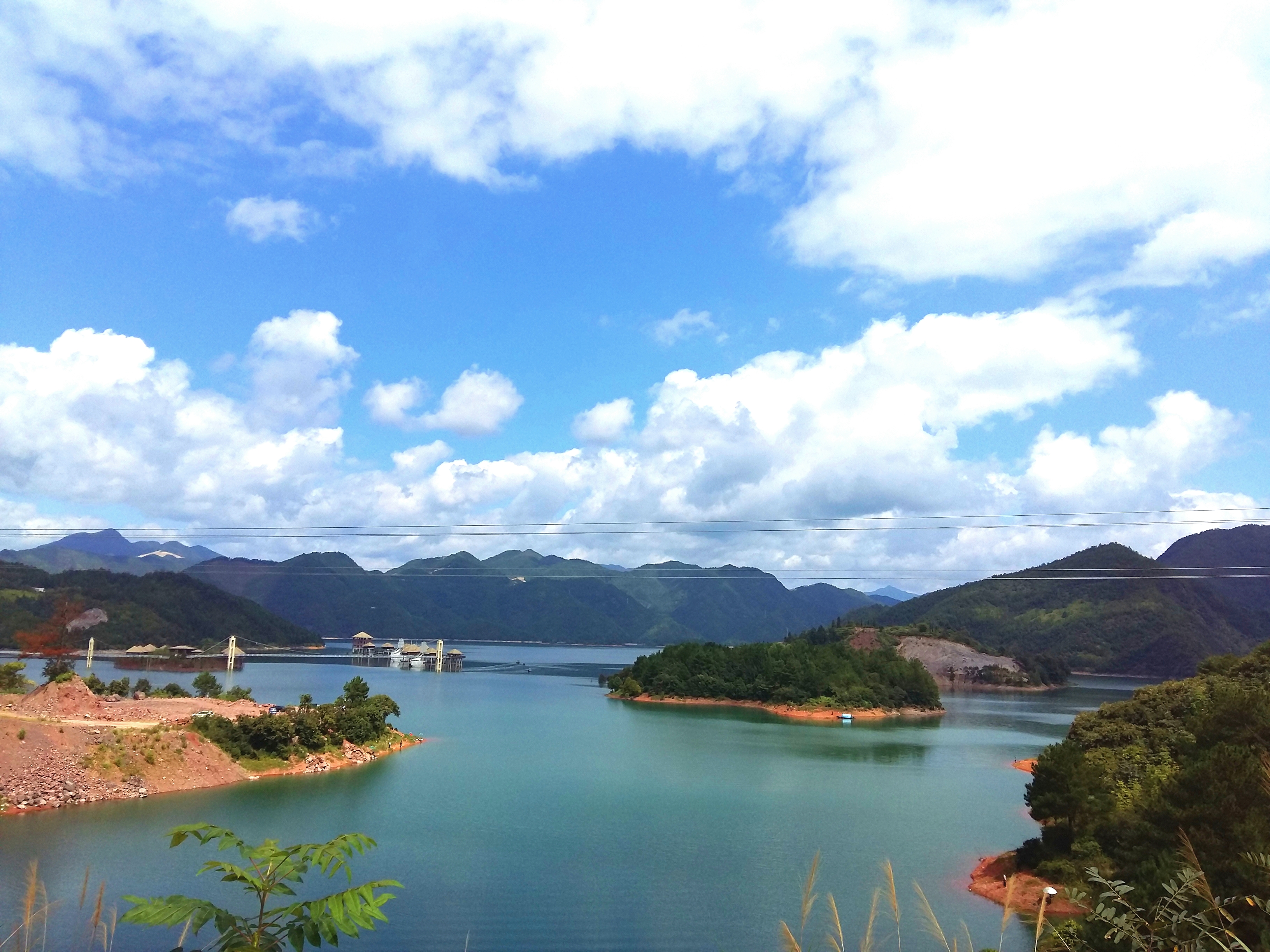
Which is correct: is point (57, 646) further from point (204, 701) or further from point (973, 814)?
point (973, 814)

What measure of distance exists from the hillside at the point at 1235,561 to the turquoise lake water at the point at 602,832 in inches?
5974

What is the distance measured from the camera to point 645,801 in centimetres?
2731

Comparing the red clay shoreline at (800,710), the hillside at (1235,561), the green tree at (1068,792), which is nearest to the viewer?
the green tree at (1068,792)

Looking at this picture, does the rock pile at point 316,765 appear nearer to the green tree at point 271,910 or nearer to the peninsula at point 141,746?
the peninsula at point 141,746

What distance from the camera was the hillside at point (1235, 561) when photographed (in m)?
168

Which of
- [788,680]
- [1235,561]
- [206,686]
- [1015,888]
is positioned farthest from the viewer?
[1235,561]

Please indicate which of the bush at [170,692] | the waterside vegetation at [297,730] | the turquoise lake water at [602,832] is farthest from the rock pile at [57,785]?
the bush at [170,692]

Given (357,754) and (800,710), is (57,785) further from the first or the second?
(800,710)

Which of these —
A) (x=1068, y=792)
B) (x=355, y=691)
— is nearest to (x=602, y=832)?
(x=1068, y=792)

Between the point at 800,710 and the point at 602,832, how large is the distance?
4243 cm

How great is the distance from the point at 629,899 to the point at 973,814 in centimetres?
1526

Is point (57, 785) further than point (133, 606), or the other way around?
point (133, 606)

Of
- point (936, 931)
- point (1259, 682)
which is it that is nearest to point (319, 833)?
point (936, 931)

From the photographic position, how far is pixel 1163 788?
16.8 meters
